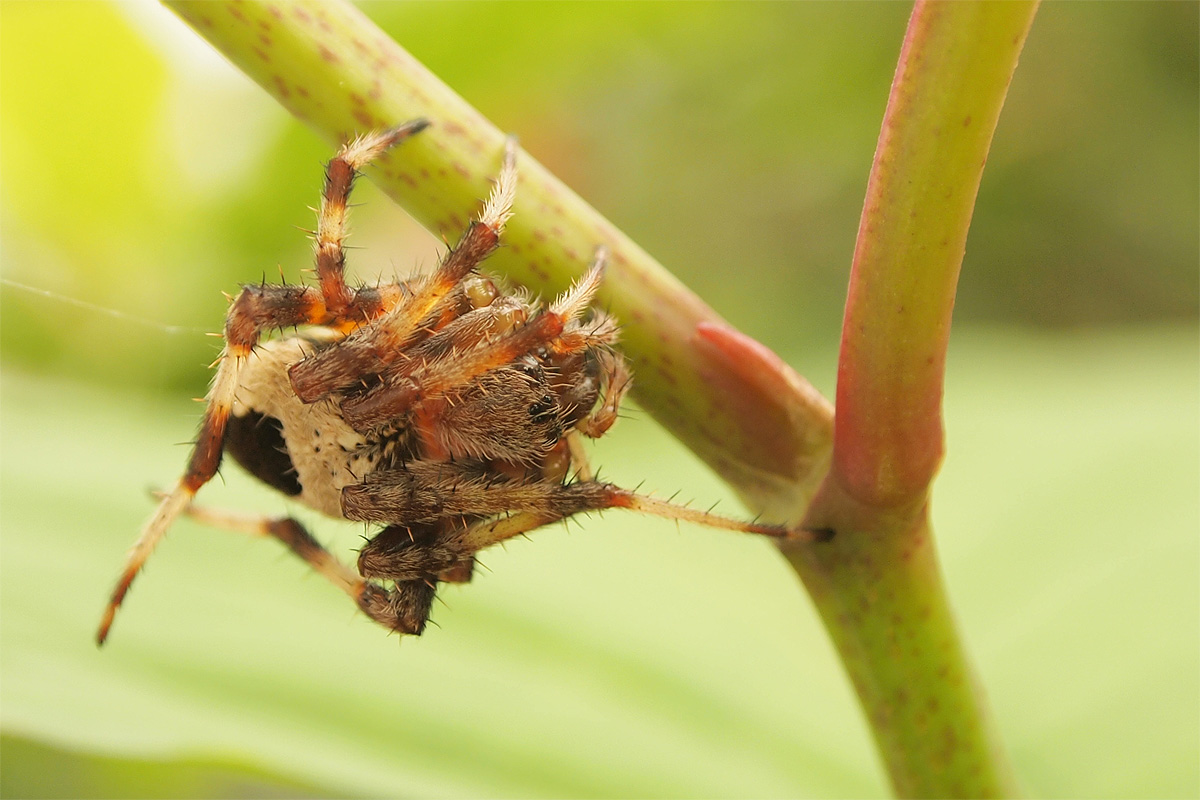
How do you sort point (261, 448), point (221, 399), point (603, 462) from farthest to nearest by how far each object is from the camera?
point (603, 462), point (261, 448), point (221, 399)

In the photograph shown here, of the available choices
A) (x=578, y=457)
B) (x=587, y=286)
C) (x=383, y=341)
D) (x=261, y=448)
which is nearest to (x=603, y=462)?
(x=578, y=457)

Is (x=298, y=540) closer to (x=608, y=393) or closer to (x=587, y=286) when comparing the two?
(x=608, y=393)

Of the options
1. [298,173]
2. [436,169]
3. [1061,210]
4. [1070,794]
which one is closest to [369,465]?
[436,169]

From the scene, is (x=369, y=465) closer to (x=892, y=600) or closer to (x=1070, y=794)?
(x=892, y=600)

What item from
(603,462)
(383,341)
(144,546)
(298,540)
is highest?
(603,462)

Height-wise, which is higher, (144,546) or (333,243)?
(333,243)

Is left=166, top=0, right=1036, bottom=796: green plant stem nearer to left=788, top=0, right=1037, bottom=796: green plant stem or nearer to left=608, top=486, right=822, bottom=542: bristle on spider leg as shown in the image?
left=788, top=0, right=1037, bottom=796: green plant stem

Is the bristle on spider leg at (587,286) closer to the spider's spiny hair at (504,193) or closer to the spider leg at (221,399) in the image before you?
the spider's spiny hair at (504,193)

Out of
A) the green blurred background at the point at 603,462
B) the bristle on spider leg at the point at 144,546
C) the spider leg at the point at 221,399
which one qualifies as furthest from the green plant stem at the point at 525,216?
the green blurred background at the point at 603,462
